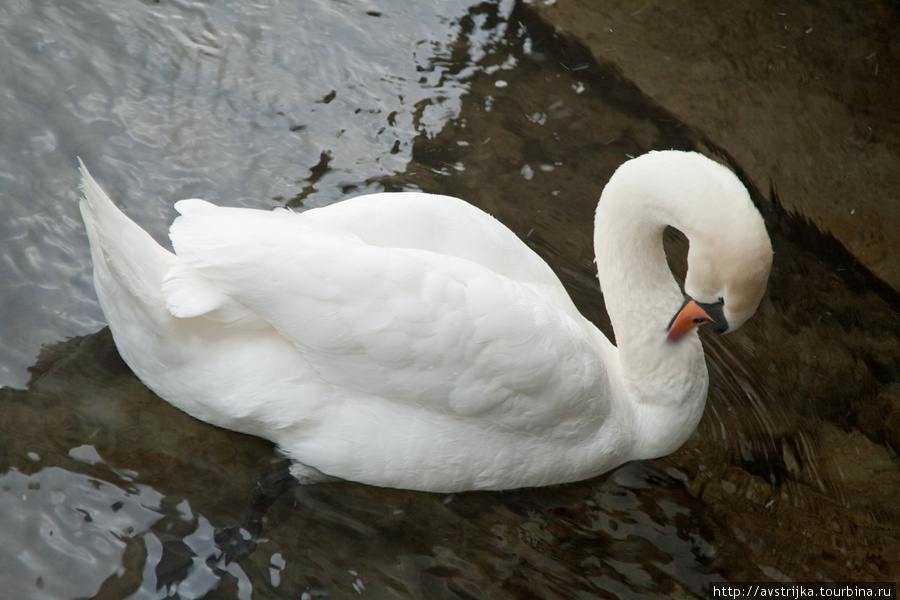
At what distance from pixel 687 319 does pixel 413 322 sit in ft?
4.22

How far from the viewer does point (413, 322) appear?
3.22 metres

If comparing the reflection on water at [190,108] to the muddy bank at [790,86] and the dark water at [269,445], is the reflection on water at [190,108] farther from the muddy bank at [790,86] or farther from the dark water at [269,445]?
the muddy bank at [790,86]

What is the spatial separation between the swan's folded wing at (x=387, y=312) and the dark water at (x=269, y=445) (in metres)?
0.67

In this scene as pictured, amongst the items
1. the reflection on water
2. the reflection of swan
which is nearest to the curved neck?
the reflection of swan

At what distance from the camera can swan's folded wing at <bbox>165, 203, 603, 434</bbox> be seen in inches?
127

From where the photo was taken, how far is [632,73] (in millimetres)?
6320

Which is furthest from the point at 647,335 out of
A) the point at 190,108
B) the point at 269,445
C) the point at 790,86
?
the point at 790,86

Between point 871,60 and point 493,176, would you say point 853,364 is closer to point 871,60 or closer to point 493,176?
point 493,176

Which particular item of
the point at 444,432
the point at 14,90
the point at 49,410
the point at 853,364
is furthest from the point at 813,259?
the point at 14,90

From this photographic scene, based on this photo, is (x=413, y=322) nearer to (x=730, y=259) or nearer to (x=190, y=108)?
(x=730, y=259)

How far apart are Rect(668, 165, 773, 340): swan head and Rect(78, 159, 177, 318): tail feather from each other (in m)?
2.11

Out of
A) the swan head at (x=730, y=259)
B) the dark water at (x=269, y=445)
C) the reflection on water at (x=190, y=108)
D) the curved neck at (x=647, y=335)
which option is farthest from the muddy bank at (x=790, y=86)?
the swan head at (x=730, y=259)

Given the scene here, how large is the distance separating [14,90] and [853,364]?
504 cm

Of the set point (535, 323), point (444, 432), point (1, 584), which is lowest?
point (1, 584)
